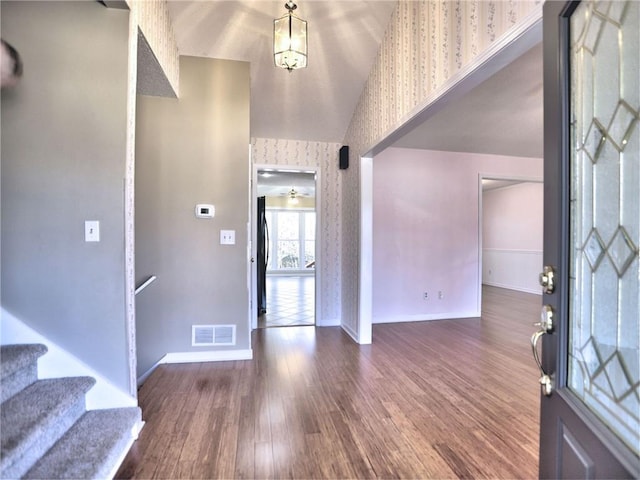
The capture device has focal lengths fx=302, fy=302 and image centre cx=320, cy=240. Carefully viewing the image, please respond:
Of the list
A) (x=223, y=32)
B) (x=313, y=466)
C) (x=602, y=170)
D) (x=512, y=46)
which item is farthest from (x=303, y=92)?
(x=313, y=466)

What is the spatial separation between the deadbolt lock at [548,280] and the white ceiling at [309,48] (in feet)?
9.15

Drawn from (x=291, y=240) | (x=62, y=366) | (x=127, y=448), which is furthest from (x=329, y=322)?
(x=291, y=240)

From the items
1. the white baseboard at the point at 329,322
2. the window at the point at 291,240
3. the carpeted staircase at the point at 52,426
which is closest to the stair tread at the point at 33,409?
the carpeted staircase at the point at 52,426

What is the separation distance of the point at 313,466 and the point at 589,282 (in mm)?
1487

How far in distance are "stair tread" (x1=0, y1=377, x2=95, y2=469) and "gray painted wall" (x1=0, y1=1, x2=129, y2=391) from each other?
0.16m

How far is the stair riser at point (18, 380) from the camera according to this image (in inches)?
58.6

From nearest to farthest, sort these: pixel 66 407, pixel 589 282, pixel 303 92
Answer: pixel 589 282 → pixel 66 407 → pixel 303 92

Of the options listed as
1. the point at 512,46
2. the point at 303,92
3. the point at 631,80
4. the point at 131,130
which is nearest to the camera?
the point at 631,80

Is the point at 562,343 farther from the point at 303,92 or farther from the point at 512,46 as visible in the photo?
the point at 303,92

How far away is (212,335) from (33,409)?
1.54 metres

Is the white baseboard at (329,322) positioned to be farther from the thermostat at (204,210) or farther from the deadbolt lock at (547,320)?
the deadbolt lock at (547,320)

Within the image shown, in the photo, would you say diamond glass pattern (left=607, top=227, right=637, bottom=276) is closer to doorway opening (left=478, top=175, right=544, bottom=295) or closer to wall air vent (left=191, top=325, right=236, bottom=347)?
wall air vent (left=191, top=325, right=236, bottom=347)

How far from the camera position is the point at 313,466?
5.09 ft

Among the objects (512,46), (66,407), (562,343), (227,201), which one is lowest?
(66,407)
